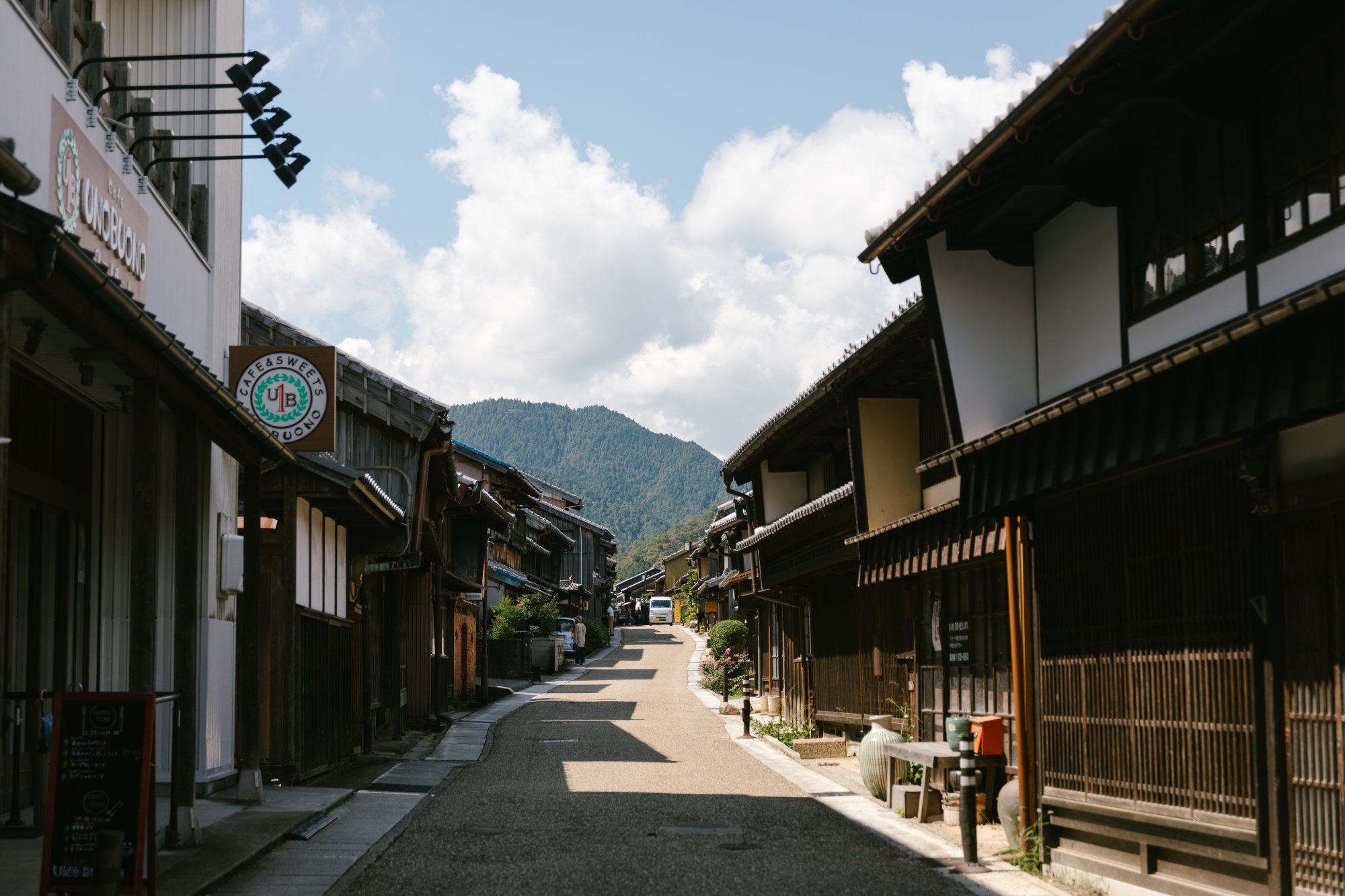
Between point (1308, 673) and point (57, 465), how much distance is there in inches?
450

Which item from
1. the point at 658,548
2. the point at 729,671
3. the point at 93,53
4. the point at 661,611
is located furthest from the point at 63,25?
the point at 658,548

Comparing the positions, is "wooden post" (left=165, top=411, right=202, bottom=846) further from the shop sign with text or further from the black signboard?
the black signboard

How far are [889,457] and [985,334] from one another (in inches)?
241

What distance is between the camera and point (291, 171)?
602 inches

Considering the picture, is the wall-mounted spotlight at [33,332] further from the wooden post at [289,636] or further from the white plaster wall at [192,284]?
the wooden post at [289,636]

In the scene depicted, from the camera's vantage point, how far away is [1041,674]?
482 inches

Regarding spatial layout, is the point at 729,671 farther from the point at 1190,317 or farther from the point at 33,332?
the point at 33,332

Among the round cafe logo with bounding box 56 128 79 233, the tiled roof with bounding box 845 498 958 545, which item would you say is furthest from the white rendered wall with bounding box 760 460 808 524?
the round cafe logo with bounding box 56 128 79 233

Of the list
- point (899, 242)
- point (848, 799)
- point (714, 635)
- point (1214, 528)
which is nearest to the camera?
point (1214, 528)

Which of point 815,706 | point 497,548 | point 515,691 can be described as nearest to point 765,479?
point 815,706

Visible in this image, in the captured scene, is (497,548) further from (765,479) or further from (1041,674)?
(1041,674)

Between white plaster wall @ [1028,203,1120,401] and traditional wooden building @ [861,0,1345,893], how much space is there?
0.03 metres

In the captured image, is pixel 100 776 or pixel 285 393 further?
pixel 285 393

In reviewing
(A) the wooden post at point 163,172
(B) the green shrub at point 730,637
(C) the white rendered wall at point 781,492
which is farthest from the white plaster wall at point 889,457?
(B) the green shrub at point 730,637
